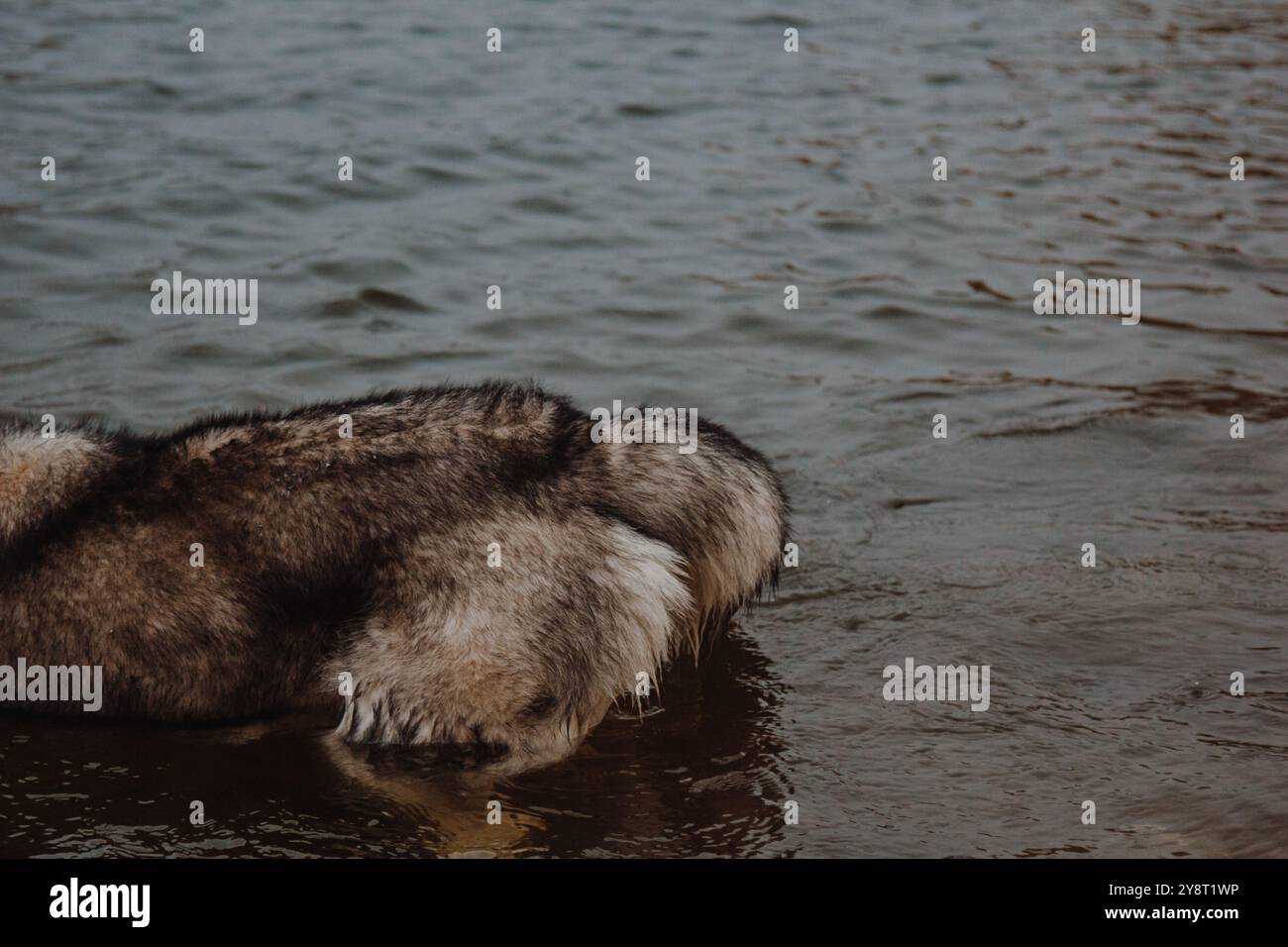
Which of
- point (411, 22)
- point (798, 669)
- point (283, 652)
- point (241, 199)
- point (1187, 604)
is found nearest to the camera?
point (283, 652)

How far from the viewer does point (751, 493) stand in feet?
17.2

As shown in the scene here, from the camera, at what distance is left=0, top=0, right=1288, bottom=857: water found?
A: 4992 millimetres

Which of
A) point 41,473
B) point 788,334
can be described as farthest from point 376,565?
point 788,334

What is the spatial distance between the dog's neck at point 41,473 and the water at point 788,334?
74cm

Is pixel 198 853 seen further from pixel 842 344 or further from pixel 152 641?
pixel 842 344

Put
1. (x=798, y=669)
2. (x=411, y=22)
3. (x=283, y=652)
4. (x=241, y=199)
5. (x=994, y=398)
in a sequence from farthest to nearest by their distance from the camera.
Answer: (x=411, y=22) < (x=241, y=199) < (x=994, y=398) < (x=798, y=669) < (x=283, y=652)

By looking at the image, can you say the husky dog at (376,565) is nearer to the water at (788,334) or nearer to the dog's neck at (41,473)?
the dog's neck at (41,473)

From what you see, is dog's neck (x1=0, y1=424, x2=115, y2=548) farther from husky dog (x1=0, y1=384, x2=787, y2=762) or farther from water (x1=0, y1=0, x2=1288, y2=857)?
water (x1=0, y1=0, x2=1288, y2=857)

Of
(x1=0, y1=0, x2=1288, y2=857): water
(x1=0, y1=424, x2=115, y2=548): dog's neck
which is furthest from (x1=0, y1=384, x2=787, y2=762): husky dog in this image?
(x1=0, y1=0, x2=1288, y2=857): water

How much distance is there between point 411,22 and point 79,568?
486 inches

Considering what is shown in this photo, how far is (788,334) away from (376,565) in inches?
197

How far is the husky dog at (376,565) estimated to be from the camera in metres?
4.79

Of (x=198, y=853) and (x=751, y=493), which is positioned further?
(x=751, y=493)
